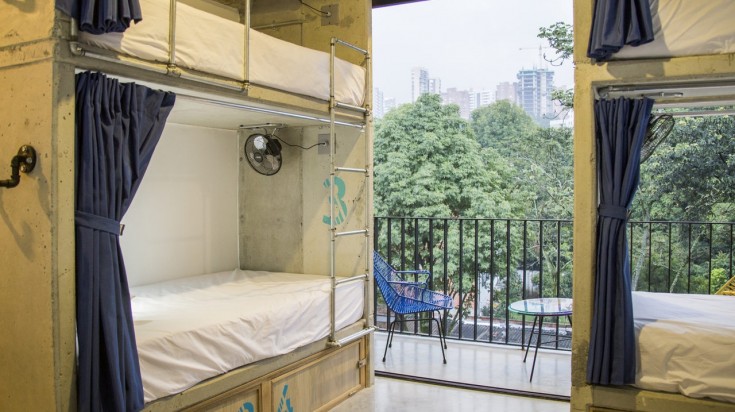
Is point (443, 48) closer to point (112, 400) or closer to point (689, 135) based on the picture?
point (689, 135)

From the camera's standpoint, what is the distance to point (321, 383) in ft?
12.8

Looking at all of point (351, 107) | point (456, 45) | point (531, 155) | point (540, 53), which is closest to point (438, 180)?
point (531, 155)

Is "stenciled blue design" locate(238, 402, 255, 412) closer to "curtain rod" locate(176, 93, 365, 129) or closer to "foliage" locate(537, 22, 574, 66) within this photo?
"curtain rod" locate(176, 93, 365, 129)

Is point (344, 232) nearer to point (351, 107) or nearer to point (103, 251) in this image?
point (351, 107)

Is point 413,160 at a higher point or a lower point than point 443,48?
lower

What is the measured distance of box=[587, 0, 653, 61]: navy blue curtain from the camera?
8.79ft

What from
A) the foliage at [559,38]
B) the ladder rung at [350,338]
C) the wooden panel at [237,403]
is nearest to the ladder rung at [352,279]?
the ladder rung at [350,338]

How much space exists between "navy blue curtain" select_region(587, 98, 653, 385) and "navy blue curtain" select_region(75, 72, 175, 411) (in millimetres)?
2161

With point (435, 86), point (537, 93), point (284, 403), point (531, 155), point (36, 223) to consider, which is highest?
point (435, 86)

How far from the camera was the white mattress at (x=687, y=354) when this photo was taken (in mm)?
2689

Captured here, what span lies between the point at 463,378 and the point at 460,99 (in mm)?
4918

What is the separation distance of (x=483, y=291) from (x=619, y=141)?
534cm

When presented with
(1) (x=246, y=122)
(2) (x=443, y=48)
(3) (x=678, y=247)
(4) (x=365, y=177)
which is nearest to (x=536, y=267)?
(3) (x=678, y=247)

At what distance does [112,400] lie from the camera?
2.25 metres
